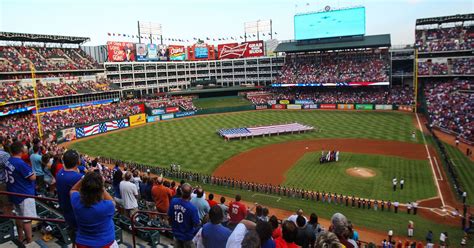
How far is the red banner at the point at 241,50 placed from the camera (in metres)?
93.2

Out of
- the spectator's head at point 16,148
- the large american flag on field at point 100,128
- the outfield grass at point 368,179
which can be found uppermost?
the spectator's head at point 16,148

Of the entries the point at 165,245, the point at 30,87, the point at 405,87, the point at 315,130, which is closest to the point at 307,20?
the point at 405,87

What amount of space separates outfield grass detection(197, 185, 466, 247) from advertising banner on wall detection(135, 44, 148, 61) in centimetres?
6639

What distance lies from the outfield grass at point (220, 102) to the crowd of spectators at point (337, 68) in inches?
403

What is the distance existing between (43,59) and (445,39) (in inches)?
3031

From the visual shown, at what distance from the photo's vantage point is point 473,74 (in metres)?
58.9

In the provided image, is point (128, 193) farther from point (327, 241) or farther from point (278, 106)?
point (278, 106)

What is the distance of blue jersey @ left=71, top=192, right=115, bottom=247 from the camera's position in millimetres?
5039

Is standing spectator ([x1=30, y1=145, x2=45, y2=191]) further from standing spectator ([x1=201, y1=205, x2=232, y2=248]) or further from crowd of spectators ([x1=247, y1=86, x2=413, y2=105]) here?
crowd of spectators ([x1=247, y1=86, x2=413, y2=105])

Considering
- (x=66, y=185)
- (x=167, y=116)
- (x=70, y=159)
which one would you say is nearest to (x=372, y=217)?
(x=66, y=185)

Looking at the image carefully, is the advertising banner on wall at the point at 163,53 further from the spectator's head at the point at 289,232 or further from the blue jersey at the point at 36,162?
the spectator's head at the point at 289,232

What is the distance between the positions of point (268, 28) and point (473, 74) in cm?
5792

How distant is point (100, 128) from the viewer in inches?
2104

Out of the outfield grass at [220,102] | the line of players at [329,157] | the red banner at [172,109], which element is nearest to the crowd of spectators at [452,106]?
the line of players at [329,157]
